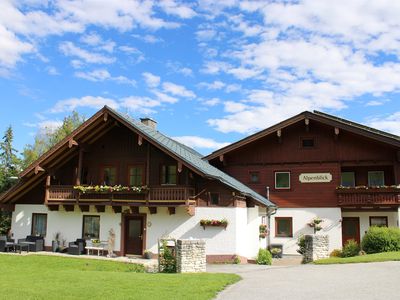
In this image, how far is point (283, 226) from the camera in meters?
25.3

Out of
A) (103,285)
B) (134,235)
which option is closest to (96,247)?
(134,235)

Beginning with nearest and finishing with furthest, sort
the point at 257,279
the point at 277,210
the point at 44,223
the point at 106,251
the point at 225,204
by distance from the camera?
1. the point at 257,279
2. the point at 225,204
3. the point at 106,251
4. the point at 44,223
5. the point at 277,210

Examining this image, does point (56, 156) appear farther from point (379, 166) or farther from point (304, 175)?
point (379, 166)

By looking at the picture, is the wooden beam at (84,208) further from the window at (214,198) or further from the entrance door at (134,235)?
the window at (214,198)

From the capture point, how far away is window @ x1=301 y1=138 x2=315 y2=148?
25234mm

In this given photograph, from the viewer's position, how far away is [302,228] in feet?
81.4

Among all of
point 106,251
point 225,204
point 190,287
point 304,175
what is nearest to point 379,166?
point 304,175

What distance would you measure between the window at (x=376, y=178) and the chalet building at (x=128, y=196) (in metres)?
6.34

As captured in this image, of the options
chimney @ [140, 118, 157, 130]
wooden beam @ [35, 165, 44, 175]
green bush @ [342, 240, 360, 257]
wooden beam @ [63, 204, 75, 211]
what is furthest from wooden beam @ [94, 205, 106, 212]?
green bush @ [342, 240, 360, 257]

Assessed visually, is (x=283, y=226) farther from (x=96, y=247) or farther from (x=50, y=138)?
(x=50, y=138)

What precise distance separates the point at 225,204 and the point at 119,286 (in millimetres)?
9321

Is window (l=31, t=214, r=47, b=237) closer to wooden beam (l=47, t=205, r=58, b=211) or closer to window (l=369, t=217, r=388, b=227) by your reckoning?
wooden beam (l=47, t=205, r=58, b=211)

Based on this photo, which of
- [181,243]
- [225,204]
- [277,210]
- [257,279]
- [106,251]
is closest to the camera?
[257,279]

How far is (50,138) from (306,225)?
30711 mm
